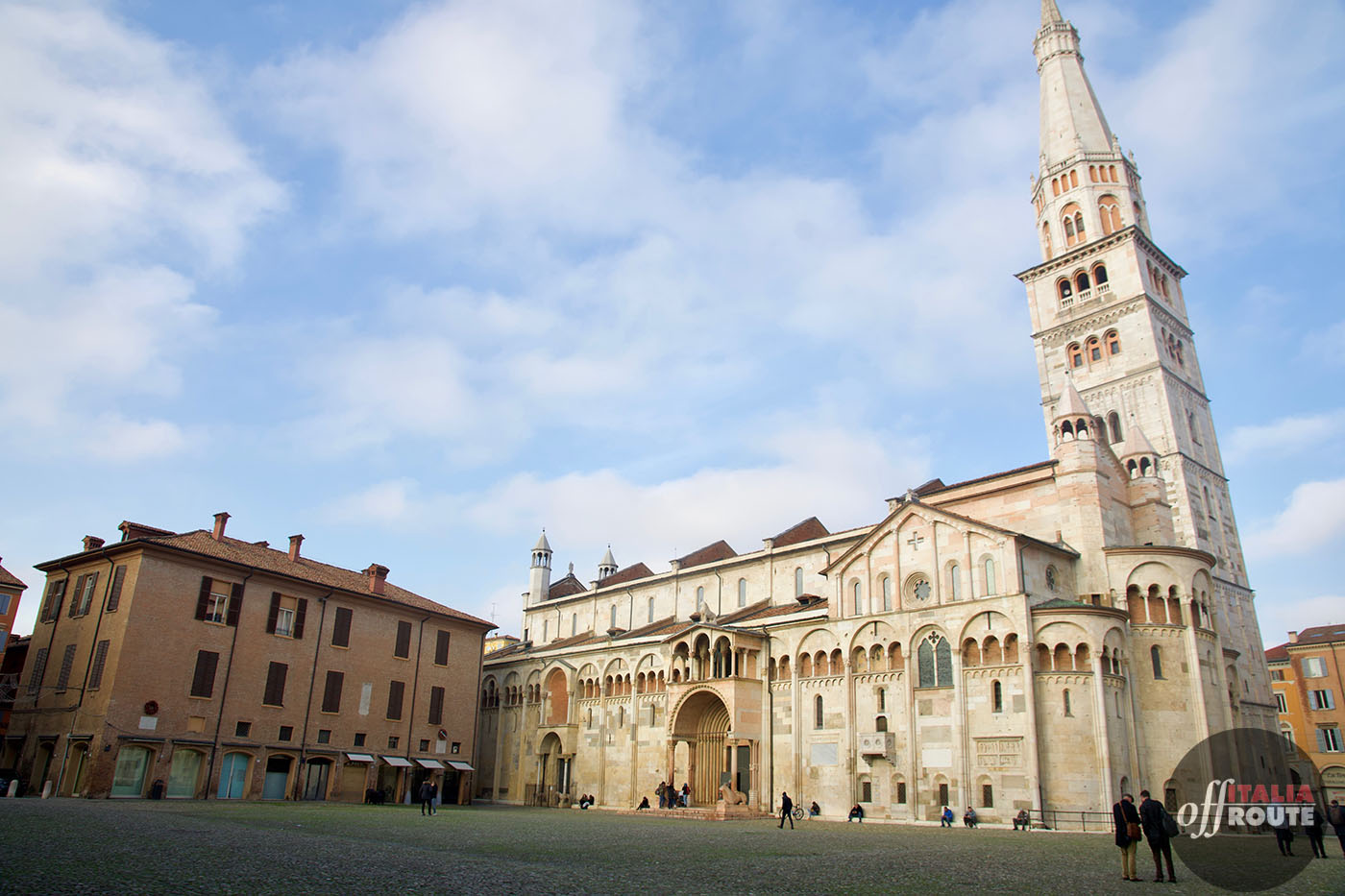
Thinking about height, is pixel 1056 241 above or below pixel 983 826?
above

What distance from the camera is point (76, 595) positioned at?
36625mm

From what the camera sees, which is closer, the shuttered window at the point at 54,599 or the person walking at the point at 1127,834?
the person walking at the point at 1127,834

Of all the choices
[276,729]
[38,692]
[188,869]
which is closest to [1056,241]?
[276,729]

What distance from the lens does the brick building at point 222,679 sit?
32.7 metres

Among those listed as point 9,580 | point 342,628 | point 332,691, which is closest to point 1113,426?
point 342,628

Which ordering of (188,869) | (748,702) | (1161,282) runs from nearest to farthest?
(188,869)
(748,702)
(1161,282)

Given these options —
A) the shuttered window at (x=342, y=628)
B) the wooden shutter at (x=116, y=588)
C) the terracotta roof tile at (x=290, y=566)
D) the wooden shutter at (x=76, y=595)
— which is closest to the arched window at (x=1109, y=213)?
the terracotta roof tile at (x=290, y=566)

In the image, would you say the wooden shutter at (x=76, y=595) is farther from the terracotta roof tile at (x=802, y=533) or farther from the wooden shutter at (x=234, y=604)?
the terracotta roof tile at (x=802, y=533)

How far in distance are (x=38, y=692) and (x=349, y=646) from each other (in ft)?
40.4

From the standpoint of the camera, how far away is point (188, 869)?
10.7 metres

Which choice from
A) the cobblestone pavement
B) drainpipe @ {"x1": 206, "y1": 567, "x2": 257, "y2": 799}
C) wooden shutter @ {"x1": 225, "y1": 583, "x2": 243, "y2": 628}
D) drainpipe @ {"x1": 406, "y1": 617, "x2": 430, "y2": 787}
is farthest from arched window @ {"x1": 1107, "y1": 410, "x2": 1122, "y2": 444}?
wooden shutter @ {"x1": 225, "y1": 583, "x2": 243, "y2": 628}

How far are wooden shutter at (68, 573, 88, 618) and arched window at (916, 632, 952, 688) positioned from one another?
35848mm

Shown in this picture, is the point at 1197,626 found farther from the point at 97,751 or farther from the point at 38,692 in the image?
the point at 38,692

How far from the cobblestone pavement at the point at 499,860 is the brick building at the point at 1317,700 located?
3896 cm
